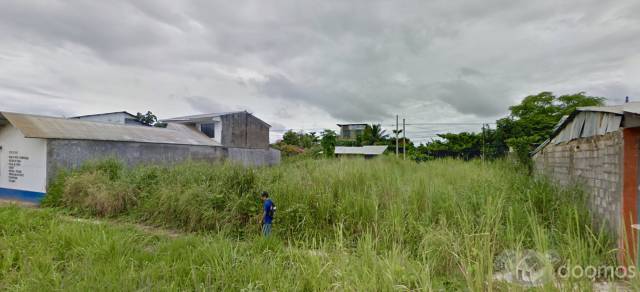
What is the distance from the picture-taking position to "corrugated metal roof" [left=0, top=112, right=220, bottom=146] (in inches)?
351

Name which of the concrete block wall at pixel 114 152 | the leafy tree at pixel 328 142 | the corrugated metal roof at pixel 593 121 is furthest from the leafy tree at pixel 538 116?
the concrete block wall at pixel 114 152

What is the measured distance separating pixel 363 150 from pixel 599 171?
2345 cm

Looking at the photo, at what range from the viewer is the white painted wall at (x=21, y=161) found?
8.92 meters

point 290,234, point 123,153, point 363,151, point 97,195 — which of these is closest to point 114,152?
point 123,153

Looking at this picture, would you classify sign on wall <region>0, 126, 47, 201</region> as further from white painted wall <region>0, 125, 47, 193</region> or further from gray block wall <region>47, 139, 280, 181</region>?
gray block wall <region>47, 139, 280, 181</region>

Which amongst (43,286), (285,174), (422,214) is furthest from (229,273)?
(285,174)

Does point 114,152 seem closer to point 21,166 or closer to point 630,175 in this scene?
point 21,166

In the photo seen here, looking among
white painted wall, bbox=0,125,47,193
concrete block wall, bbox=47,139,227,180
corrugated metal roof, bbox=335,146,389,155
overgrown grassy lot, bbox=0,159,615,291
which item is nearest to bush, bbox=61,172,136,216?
overgrown grassy lot, bbox=0,159,615,291

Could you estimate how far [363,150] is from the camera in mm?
27391

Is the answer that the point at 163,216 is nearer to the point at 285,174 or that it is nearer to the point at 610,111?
the point at 285,174

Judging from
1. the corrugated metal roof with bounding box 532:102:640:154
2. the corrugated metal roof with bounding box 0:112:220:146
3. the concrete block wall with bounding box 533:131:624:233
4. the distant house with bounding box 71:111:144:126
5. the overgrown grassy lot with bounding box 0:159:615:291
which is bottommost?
the overgrown grassy lot with bounding box 0:159:615:291

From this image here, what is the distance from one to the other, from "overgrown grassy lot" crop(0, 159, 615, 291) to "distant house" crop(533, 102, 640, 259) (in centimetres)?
32

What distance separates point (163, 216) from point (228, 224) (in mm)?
1925

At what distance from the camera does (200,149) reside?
1506cm
